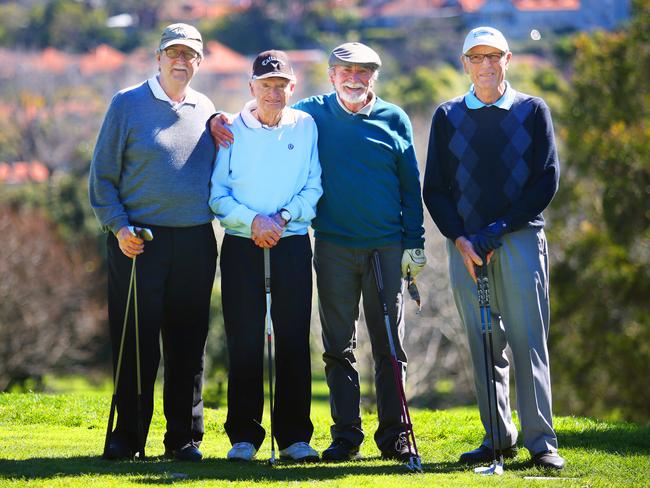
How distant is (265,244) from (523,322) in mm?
1648

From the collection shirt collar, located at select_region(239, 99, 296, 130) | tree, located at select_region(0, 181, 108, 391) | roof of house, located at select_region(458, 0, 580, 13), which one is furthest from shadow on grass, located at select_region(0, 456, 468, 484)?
roof of house, located at select_region(458, 0, 580, 13)

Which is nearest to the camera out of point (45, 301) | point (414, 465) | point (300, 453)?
point (414, 465)

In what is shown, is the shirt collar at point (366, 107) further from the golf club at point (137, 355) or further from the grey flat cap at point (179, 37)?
the golf club at point (137, 355)

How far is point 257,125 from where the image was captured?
7461mm

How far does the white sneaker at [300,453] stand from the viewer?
7469 mm

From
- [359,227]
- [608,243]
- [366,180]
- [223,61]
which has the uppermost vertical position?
[223,61]

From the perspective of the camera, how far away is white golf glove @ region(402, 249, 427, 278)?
7.57 metres

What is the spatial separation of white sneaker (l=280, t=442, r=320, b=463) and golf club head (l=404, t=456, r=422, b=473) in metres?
0.63

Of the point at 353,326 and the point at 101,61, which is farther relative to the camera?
the point at 101,61

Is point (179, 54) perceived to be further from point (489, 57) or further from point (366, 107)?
point (489, 57)

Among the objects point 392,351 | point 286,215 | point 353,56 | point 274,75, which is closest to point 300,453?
point 392,351

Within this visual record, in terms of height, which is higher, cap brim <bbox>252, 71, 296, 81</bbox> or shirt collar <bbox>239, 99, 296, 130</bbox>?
cap brim <bbox>252, 71, 296, 81</bbox>

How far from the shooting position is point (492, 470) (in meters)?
7.04

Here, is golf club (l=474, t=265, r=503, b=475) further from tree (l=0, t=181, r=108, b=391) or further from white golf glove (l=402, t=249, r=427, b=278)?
tree (l=0, t=181, r=108, b=391)
